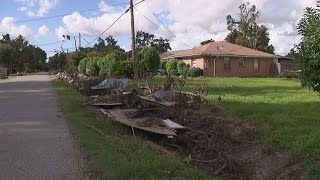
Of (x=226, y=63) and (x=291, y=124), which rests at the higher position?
(x=226, y=63)

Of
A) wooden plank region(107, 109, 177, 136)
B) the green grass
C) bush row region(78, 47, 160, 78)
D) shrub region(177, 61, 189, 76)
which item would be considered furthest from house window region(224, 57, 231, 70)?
the green grass

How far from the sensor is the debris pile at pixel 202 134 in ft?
27.0

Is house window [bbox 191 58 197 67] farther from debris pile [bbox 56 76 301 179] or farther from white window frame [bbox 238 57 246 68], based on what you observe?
debris pile [bbox 56 76 301 179]

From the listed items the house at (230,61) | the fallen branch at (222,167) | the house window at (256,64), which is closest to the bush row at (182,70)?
the house at (230,61)

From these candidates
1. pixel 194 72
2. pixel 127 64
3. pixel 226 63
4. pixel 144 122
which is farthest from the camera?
pixel 226 63

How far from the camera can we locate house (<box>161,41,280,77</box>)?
144ft

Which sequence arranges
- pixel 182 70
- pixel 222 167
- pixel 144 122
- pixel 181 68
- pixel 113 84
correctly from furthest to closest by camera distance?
pixel 181 68 < pixel 182 70 < pixel 113 84 < pixel 144 122 < pixel 222 167

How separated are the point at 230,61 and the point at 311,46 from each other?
120 feet

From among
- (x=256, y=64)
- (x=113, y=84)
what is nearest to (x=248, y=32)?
(x=256, y=64)

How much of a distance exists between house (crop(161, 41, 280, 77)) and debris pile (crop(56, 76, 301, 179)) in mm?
29058

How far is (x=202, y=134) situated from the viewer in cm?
1018

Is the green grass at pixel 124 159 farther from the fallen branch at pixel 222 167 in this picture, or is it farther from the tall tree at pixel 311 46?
the tall tree at pixel 311 46

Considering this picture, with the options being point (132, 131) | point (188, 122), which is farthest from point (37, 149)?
point (188, 122)

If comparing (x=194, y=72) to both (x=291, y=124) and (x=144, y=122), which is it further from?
(x=291, y=124)
